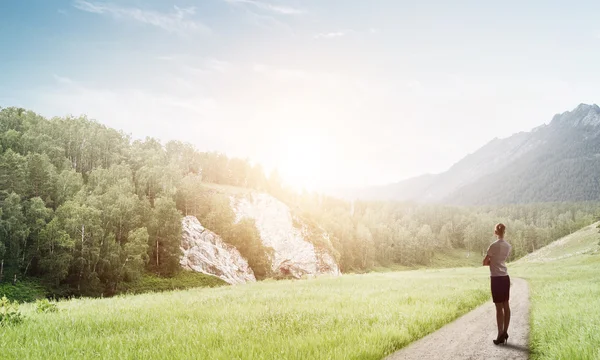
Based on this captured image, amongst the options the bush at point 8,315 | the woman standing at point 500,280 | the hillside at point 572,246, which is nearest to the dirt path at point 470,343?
the woman standing at point 500,280

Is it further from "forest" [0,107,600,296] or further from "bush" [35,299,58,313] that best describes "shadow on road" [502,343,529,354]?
"forest" [0,107,600,296]

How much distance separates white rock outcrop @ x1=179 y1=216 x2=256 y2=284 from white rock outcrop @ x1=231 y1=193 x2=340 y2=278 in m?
13.4

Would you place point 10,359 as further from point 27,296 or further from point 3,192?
point 3,192

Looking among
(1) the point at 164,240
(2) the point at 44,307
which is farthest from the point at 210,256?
(2) the point at 44,307

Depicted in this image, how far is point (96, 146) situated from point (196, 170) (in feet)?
188

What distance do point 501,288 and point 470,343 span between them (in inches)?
78.0

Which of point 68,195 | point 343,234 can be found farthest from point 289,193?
point 68,195

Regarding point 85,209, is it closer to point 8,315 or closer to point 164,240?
point 164,240

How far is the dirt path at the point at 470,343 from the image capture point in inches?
388

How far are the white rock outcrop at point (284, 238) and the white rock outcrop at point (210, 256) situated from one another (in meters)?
13.4

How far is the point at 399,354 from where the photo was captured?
33.2ft

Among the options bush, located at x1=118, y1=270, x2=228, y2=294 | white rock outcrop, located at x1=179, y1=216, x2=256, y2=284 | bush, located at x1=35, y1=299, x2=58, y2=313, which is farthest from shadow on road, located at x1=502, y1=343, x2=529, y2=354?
white rock outcrop, located at x1=179, y1=216, x2=256, y2=284

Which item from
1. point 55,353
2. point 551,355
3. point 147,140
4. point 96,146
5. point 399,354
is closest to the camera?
point 551,355

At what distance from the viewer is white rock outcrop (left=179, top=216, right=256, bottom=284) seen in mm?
97875
